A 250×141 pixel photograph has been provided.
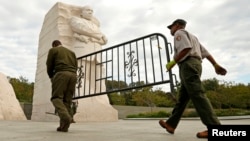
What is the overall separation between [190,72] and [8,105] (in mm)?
6356

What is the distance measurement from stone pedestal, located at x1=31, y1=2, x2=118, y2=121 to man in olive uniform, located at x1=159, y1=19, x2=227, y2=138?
3790 millimetres

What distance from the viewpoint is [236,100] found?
77.7 feet

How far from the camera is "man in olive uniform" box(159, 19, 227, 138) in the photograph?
2.59 m

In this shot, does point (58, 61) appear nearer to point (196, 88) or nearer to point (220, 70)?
point (196, 88)

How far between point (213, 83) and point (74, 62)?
90.6ft

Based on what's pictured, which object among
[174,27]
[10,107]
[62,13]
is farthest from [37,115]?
[174,27]

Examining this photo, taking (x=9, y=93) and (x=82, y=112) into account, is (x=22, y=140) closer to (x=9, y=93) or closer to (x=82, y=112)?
(x=82, y=112)

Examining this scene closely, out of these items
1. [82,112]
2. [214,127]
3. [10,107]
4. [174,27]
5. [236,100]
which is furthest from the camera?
[236,100]

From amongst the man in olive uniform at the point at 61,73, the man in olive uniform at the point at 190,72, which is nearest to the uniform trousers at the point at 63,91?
the man in olive uniform at the point at 61,73

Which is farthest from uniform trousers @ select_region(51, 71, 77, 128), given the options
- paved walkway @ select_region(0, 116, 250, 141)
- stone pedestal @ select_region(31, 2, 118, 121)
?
stone pedestal @ select_region(31, 2, 118, 121)

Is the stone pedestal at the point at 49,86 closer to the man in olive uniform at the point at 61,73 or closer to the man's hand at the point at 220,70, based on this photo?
the man in olive uniform at the point at 61,73

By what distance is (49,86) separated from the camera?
22.3 feet

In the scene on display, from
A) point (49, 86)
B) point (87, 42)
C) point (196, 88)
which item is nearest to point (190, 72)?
point (196, 88)

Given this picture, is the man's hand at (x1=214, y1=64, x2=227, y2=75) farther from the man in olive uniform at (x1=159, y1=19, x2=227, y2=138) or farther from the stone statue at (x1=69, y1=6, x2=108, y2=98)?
the stone statue at (x1=69, y1=6, x2=108, y2=98)
